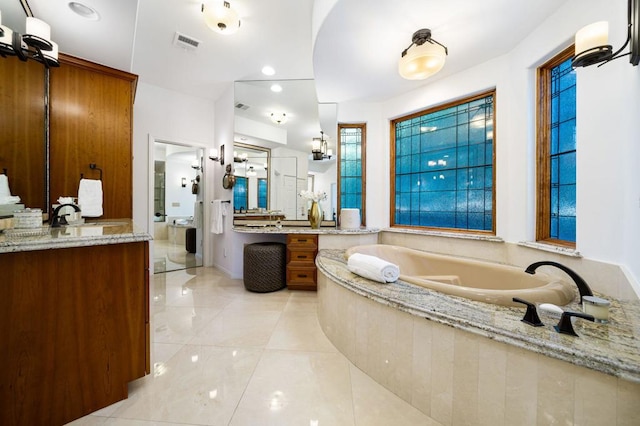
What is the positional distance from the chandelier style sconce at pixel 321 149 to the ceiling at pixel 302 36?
1.81 feet

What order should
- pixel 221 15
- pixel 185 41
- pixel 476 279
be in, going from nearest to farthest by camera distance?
pixel 221 15 < pixel 476 279 < pixel 185 41

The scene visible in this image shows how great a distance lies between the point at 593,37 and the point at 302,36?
2.25 meters

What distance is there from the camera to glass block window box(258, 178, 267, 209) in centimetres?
348

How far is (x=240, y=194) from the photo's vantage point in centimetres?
350

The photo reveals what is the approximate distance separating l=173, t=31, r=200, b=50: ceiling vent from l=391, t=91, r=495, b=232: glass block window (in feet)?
8.35

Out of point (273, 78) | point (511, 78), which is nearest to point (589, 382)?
point (511, 78)

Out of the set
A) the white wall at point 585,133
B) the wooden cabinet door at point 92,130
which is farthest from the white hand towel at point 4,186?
the white wall at point 585,133

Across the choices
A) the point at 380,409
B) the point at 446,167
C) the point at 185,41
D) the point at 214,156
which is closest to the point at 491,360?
the point at 380,409

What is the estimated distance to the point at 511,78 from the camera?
82.4 inches

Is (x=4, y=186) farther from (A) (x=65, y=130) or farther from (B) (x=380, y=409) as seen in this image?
(B) (x=380, y=409)

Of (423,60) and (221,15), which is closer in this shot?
(423,60)

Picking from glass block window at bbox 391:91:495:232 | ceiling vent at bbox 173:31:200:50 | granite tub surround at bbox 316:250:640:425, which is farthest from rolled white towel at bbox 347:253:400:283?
ceiling vent at bbox 173:31:200:50

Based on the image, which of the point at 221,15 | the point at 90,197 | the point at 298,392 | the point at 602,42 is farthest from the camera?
the point at 90,197

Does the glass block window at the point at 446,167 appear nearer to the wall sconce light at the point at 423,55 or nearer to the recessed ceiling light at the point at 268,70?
the wall sconce light at the point at 423,55
